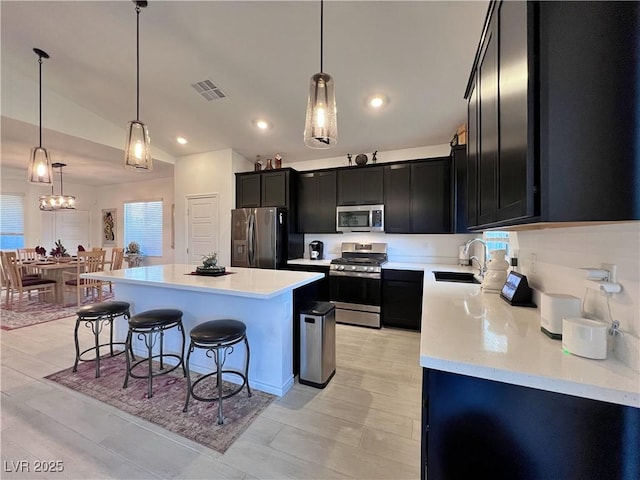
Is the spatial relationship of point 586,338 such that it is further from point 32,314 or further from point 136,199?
point 136,199

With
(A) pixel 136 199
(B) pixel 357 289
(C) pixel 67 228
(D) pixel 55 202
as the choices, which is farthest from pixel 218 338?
(C) pixel 67 228

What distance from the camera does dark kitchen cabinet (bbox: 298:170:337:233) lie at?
438cm

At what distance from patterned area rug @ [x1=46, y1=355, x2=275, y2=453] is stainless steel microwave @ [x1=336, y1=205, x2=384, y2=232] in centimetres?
267

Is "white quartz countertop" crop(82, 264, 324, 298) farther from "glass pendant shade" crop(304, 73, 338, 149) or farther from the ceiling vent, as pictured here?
the ceiling vent

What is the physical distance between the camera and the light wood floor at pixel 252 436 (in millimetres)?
1502

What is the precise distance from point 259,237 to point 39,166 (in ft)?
8.87

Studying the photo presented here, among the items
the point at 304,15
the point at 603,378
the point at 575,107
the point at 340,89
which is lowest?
the point at 603,378

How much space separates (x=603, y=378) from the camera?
2.56ft

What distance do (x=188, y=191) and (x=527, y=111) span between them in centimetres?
548

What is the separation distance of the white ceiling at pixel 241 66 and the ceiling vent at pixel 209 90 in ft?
0.28

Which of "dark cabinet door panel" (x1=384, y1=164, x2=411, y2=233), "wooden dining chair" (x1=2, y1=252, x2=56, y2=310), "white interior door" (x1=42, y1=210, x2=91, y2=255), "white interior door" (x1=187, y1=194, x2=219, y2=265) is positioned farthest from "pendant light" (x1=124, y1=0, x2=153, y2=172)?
"white interior door" (x1=42, y1=210, x2=91, y2=255)

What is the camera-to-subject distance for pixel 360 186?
13.7 feet

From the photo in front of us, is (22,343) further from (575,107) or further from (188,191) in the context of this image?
(575,107)

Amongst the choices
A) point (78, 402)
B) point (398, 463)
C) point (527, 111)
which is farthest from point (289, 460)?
point (527, 111)
